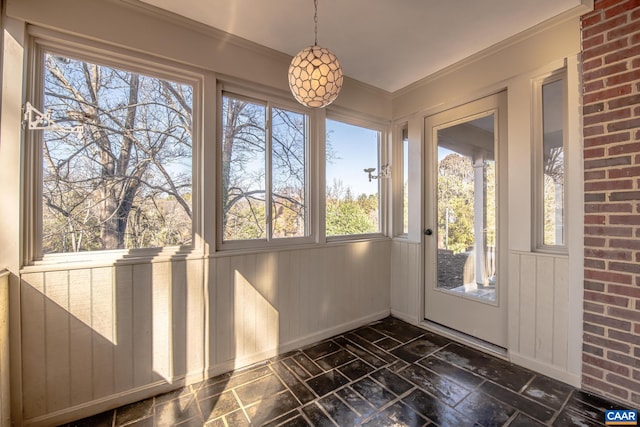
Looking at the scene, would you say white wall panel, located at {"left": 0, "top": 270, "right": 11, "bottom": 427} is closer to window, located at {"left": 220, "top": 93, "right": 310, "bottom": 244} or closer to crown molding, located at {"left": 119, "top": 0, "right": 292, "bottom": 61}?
window, located at {"left": 220, "top": 93, "right": 310, "bottom": 244}

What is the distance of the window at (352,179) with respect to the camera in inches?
114

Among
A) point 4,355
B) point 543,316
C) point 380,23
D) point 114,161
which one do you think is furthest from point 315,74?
point 543,316

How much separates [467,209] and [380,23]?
184 centimetres

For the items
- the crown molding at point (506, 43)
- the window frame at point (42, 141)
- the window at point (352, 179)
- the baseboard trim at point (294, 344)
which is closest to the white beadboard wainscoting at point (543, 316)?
the baseboard trim at point (294, 344)

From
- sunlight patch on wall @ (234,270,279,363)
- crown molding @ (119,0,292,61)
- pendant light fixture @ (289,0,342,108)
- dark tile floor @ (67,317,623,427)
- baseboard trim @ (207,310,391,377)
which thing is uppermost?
crown molding @ (119,0,292,61)

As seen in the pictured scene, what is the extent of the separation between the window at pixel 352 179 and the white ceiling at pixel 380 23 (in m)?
0.78

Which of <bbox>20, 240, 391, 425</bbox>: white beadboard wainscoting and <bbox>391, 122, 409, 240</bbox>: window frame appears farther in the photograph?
<bbox>391, 122, 409, 240</bbox>: window frame

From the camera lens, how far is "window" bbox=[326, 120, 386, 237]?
114 inches

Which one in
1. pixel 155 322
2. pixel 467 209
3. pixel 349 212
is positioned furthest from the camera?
pixel 349 212

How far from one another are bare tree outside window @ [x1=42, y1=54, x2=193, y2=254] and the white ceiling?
61cm

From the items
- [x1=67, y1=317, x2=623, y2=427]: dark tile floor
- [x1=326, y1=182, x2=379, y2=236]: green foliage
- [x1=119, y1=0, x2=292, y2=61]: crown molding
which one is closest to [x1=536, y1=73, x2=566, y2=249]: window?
[x1=67, y1=317, x2=623, y2=427]: dark tile floor

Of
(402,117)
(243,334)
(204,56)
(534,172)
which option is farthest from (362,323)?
(204,56)

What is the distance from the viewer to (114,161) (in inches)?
72.7

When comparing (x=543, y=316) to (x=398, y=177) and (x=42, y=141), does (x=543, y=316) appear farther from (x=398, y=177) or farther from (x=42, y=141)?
(x=42, y=141)
